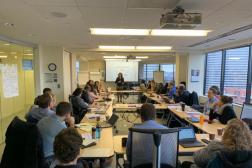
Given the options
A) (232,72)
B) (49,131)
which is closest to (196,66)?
(232,72)

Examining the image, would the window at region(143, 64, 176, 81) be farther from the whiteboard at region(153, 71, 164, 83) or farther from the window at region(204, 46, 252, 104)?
the window at region(204, 46, 252, 104)

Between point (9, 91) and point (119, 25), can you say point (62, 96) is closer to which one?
point (9, 91)

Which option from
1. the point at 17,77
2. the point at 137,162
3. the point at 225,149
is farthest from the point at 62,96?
the point at 225,149

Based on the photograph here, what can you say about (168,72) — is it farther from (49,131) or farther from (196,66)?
(49,131)

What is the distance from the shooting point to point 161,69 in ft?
50.5

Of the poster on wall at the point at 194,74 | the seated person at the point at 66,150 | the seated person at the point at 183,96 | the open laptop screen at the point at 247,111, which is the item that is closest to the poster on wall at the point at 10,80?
the seated person at the point at 66,150

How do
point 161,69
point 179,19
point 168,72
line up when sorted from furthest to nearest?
1. point 161,69
2. point 168,72
3. point 179,19

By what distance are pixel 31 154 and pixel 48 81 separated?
17.7ft

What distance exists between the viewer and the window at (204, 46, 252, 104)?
6090 mm

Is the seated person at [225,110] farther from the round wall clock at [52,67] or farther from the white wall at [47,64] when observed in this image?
the round wall clock at [52,67]

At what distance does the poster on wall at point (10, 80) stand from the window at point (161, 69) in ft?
36.3

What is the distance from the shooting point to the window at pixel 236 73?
6.10 m

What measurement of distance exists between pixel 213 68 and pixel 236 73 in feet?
5.24

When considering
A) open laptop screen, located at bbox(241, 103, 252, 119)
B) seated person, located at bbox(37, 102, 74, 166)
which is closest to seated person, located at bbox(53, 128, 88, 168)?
seated person, located at bbox(37, 102, 74, 166)
